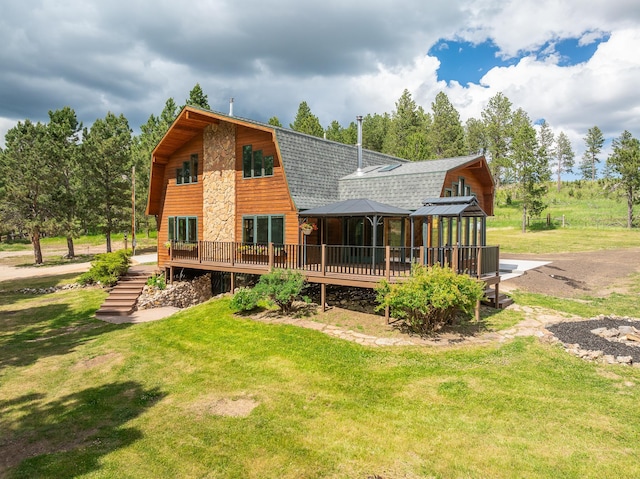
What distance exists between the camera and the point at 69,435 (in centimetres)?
673

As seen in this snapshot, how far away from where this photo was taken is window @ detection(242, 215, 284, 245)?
17.0 meters

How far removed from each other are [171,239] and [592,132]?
91.5 m

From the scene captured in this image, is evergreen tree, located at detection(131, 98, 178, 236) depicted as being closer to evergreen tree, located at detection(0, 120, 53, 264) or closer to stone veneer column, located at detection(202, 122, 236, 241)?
evergreen tree, located at detection(0, 120, 53, 264)

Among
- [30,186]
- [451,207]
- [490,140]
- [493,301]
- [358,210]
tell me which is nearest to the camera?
[451,207]

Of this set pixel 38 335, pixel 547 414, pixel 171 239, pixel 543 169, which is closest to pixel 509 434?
pixel 547 414

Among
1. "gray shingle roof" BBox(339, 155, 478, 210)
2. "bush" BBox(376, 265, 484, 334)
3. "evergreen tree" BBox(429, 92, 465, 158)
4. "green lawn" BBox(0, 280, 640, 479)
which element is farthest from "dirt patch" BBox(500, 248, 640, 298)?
"evergreen tree" BBox(429, 92, 465, 158)

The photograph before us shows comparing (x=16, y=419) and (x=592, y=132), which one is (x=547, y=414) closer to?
(x=16, y=419)

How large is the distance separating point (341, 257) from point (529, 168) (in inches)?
1329

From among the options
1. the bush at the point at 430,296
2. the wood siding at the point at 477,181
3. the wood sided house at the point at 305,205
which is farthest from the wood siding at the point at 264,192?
the wood siding at the point at 477,181

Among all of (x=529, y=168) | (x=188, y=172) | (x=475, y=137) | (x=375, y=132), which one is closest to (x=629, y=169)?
(x=529, y=168)

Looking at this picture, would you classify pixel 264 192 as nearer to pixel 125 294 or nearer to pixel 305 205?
pixel 305 205

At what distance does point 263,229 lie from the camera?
695 inches

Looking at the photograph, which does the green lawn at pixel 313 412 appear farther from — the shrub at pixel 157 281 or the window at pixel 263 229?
the shrub at pixel 157 281

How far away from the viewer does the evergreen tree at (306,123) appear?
46938 mm
